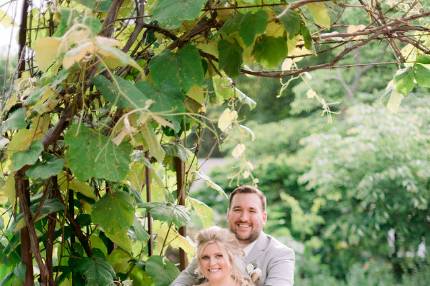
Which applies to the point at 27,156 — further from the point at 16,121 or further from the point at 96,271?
the point at 96,271

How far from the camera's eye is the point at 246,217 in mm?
2342

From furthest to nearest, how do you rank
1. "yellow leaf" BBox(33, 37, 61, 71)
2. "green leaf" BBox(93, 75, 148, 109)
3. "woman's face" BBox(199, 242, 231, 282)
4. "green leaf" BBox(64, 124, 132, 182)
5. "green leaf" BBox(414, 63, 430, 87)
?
"woman's face" BBox(199, 242, 231, 282) → "green leaf" BBox(414, 63, 430, 87) → "green leaf" BBox(64, 124, 132, 182) → "green leaf" BBox(93, 75, 148, 109) → "yellow leaf" BBox(33, 37, 61, 71)

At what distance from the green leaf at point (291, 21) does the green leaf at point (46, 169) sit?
522 mm

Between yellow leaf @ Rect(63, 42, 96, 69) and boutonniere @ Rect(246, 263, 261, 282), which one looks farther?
boutonniere @ Rect(246, 263, 261, 282)

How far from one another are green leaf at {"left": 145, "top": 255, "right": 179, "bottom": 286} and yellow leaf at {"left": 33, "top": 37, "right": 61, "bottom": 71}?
961 mm

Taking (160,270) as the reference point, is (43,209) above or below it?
above

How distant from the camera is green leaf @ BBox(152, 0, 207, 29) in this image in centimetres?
155

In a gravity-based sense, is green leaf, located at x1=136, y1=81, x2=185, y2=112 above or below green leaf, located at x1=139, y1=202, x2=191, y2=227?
above

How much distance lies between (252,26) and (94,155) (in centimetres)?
40

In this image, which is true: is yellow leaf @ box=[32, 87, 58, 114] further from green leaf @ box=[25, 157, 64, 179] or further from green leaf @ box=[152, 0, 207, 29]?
green leaf @ box=[152, 0, 207, 29]

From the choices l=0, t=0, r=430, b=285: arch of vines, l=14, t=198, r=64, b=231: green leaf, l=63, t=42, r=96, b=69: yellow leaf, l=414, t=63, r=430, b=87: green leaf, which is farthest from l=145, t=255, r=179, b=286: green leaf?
l=63, t=42, r=96, b=69: yellow leaf

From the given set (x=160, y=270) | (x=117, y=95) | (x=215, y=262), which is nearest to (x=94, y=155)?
(x=117, y=95)

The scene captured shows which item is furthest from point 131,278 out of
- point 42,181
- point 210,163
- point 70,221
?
point 210,163

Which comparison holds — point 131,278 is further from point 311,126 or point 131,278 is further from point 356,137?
point 311,126
